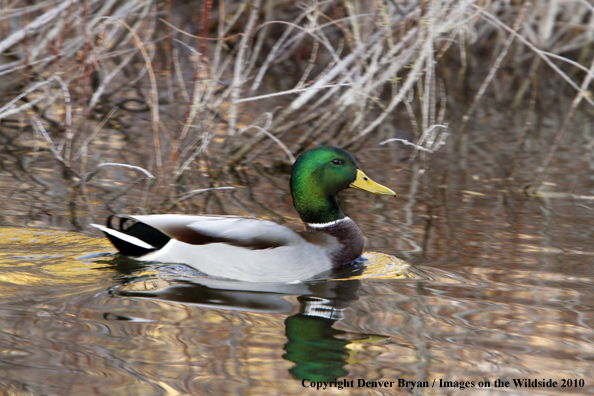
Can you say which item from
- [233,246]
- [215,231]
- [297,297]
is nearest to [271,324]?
[297,297]

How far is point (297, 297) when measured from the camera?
180 inches

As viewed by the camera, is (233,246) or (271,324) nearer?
(271,324)

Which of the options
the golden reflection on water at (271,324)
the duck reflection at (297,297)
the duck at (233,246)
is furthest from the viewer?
the duck at (233,246)

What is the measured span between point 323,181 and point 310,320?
141cm

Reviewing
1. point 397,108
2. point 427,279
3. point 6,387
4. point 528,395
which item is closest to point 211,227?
point 427,279

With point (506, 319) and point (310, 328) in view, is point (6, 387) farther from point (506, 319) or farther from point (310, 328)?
point (506, 319)

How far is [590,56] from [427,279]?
10.9 meters

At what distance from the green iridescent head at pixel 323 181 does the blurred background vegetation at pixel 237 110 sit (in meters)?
0.71

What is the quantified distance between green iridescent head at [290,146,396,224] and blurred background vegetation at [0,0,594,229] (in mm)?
711

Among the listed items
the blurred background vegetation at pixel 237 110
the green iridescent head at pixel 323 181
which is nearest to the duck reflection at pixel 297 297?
the green iridescent head at pixel 323 181

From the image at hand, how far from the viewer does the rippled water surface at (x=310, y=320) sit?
3.52m

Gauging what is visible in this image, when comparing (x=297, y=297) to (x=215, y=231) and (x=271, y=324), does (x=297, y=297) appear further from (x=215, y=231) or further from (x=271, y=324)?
(x=215, y=231)

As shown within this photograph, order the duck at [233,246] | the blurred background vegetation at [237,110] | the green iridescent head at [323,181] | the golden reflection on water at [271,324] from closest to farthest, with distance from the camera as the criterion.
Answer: the golden reflection on water at [271,324] → the duck at [233,246] → the green iridescent head at [323,181] → the blurred background vegetation at [237,110]

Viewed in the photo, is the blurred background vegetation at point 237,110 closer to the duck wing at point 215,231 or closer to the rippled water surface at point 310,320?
the duck wing at point 215,231
